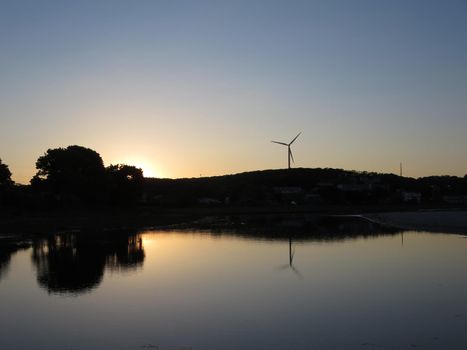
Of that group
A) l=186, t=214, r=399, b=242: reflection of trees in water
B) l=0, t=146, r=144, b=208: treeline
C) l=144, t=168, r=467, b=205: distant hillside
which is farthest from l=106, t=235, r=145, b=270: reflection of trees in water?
l=144, t=168, r=467, b=205: distant hillside

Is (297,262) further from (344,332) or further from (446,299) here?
(344,332)

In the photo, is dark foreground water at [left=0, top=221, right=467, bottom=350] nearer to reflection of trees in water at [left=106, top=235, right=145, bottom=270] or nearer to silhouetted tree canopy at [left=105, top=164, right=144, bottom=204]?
reflection of trees in water at [left=106, top=235, right=145, bottom=270]

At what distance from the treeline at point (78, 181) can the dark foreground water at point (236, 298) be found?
159 feet

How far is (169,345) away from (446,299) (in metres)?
10.4

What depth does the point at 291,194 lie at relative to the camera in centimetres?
16925

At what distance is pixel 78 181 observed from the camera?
3297 inches

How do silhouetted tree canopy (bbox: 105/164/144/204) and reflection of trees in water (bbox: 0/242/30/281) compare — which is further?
silhouetted tree canopy (bbox: 105/164/144/204)

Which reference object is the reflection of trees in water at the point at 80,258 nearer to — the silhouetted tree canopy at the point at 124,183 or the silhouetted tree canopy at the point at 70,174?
the silhouetted tree canopy at the point at 70,174

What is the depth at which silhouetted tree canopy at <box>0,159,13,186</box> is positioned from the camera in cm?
7272

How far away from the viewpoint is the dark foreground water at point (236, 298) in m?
13.7

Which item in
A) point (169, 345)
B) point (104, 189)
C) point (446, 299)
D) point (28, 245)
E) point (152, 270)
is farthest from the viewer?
point (104, 189)

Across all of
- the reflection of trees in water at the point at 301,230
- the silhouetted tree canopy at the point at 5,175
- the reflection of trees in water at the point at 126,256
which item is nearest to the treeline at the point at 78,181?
the silhouetted tree canopy at the point at 5,175

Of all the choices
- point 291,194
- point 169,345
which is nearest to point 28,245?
point 169,345

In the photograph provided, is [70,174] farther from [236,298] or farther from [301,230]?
[236,298]
